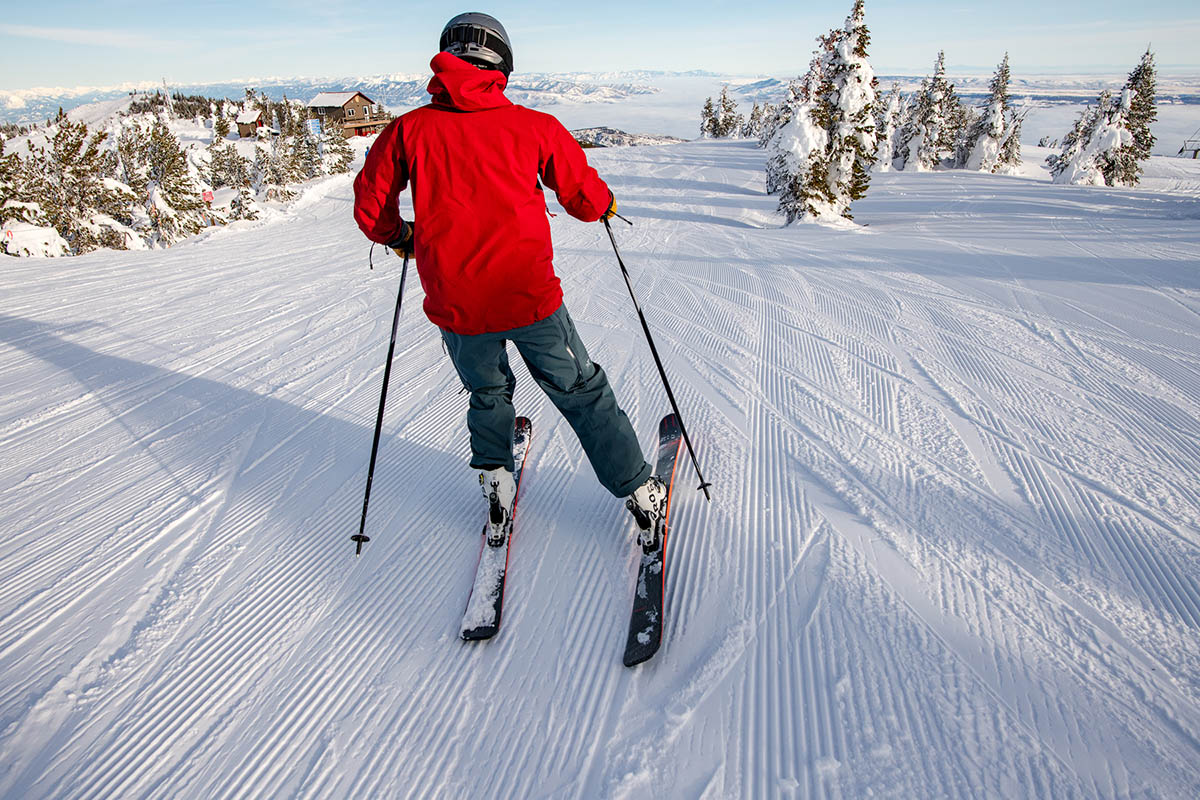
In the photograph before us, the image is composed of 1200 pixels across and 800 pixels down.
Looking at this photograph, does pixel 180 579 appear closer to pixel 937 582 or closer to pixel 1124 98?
pixel 937 582

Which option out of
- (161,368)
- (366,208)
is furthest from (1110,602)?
(161,368)

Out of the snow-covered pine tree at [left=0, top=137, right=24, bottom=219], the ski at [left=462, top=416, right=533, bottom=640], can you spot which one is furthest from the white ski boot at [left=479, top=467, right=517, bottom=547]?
the snow-covered pine tree at [left=0, top=137, right=24, bottom=219]

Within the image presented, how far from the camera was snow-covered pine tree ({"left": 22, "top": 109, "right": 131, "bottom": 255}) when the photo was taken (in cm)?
1809

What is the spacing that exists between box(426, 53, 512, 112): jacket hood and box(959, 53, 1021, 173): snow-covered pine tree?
156 ft

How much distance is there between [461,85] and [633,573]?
197 centimetres

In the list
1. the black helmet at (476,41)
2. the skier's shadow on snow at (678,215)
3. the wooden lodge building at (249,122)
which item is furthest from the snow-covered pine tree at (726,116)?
the black helmet at (476,41)

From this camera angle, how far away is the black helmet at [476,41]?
196 centimetres

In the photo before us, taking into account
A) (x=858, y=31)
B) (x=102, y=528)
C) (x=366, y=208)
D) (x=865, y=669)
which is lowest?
(x=102, y=528)

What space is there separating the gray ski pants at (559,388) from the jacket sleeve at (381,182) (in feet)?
1.62

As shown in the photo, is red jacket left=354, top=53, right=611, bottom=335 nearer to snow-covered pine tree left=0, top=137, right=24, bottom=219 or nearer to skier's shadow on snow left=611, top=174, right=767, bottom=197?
skier's shadow on snow left=611, top=174, right=767, bottom=197

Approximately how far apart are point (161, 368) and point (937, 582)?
5.61 meters

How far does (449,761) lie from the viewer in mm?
1595

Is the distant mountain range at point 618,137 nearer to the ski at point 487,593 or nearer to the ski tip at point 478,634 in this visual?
the ski at point 487,593

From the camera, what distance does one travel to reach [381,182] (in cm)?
195
